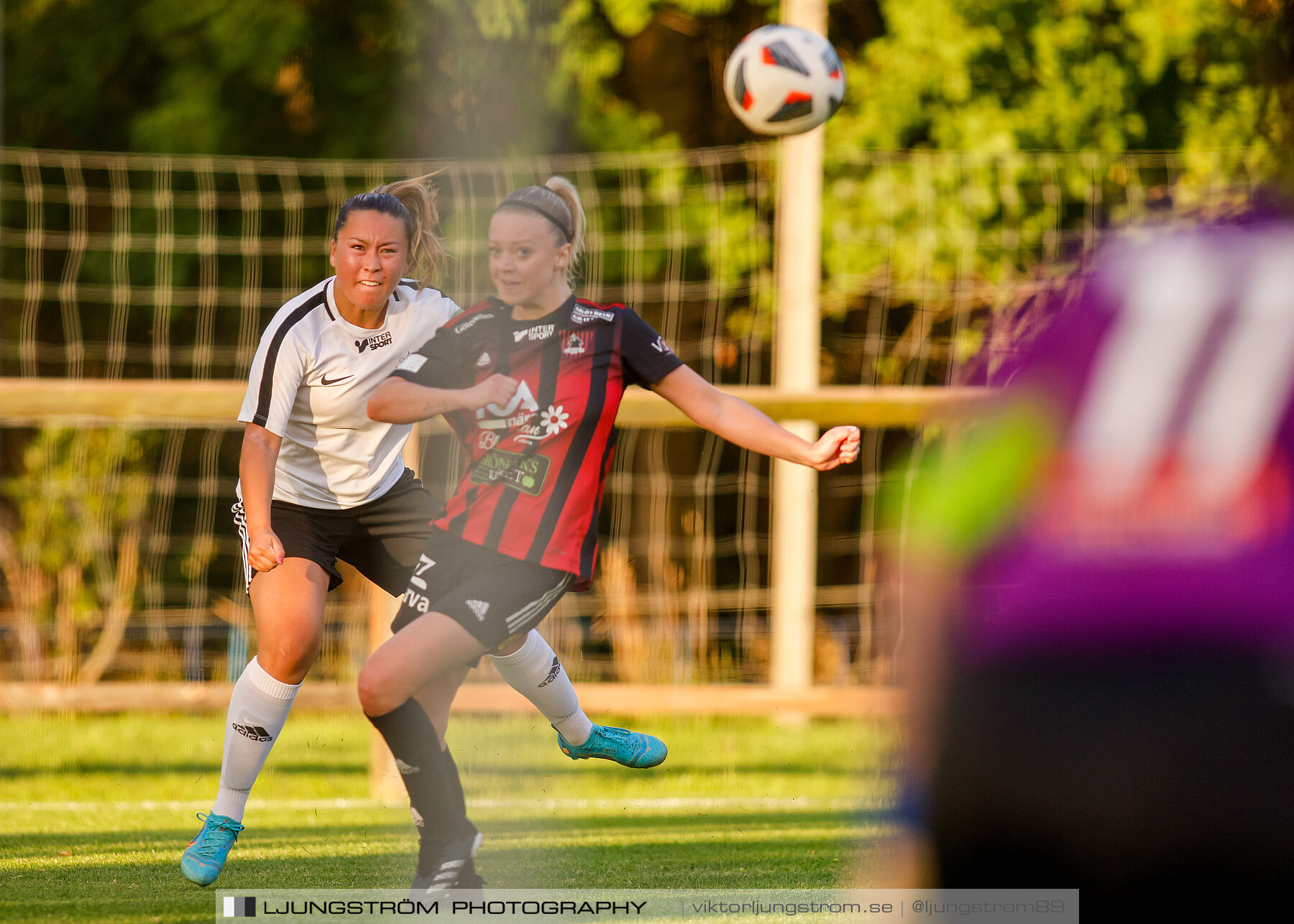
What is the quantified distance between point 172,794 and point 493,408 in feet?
9.36

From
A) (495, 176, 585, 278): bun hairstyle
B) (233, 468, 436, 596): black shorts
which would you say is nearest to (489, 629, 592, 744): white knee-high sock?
(233, 468, 436, 596): black shorts

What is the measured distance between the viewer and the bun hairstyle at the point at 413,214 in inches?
152

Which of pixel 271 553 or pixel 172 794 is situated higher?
pixel 271 553

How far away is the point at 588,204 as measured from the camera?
9062 millimetres

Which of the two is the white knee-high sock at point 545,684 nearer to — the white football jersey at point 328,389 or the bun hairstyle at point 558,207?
the white football jersey at point 328,389

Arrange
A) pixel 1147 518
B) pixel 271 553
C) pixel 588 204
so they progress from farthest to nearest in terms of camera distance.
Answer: pixel 588 204, pixel 271 553, pixel 1147 518

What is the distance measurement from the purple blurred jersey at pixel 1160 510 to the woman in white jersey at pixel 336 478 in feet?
7.98

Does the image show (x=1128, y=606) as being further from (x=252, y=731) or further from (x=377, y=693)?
(x=252, y=731)

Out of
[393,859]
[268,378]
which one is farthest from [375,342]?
[393,859]

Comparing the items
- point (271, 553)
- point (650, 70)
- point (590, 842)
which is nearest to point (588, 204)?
point (650, 70)

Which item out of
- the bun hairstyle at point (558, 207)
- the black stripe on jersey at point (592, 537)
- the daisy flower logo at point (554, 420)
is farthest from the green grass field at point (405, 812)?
the bun hairstyle at point (558, 207)

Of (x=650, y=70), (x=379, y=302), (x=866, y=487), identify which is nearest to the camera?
(x=379, y=302)

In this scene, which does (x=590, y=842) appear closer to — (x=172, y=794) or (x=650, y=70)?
(x=172, y=794)

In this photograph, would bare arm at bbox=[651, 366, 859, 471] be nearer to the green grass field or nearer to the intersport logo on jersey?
the intersport logo on jersey
